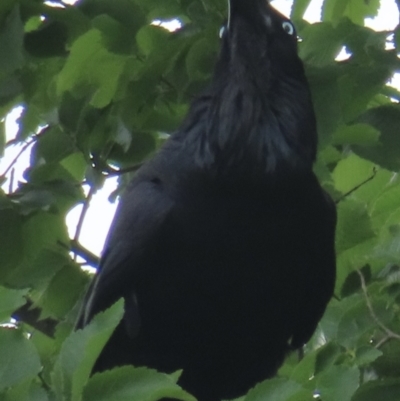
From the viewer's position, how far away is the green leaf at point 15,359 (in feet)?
6.15

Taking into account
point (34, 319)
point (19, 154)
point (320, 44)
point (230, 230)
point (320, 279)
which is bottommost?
point (34, 319)

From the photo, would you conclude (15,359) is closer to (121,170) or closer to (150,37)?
(150,37)

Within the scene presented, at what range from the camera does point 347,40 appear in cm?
280

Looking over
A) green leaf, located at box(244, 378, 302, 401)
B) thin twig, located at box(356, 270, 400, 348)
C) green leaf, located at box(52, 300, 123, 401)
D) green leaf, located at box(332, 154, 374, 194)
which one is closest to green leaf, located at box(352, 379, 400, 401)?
thin twig, located at box(356, 270, 400, 348)

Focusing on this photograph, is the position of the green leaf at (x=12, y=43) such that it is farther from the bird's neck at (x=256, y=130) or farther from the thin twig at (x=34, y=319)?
the thin twig at (x=34, y=319)

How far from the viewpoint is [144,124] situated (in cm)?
301

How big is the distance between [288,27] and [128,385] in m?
1.49

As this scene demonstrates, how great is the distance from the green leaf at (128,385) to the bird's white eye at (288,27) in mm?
1444

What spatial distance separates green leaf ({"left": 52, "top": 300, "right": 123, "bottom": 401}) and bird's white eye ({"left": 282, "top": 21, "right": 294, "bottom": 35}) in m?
1.39

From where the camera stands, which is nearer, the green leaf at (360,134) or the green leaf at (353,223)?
the green leaf at (360,134)

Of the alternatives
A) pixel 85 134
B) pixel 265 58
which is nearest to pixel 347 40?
pixel 265 58

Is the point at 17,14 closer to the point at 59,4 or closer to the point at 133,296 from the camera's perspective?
the point at 59,4

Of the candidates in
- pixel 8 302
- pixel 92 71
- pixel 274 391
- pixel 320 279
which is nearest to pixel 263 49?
pixel 92 71

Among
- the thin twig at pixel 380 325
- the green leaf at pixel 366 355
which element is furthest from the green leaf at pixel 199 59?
the green leaf at pixel 366 355
